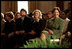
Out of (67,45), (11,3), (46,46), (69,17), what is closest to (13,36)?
(46,46)

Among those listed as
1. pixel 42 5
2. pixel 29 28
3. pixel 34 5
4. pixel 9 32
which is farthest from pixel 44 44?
pixel 34 5

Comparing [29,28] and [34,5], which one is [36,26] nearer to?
[29,28]

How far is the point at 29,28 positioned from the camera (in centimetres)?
486

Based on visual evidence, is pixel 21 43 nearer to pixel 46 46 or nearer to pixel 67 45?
pixel 46 46

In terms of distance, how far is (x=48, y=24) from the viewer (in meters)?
5.53

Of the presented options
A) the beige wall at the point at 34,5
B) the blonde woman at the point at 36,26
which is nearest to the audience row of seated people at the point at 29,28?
the blonde woman at the point at 36,26

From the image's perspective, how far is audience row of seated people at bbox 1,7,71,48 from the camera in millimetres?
4750

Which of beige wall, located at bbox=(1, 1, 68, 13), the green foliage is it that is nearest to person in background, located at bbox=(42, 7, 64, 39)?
the green foliage

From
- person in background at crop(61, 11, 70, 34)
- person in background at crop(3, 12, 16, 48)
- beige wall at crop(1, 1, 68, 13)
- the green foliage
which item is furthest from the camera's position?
beige wall at crop(1, 1, 68, 13)

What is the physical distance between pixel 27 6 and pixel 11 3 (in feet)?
2.09

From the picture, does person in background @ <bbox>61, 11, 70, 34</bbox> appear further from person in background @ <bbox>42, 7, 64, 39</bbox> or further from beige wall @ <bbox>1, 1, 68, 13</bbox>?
beige wall @ <bbox>1, 1, 68, 13</bbox>

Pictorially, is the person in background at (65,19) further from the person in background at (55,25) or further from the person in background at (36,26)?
the person in background at (36,26)

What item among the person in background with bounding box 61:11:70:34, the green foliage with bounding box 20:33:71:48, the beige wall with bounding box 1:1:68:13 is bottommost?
the green foliage with bounding box 20:33:71:48

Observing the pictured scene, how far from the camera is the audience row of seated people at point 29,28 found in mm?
4750
